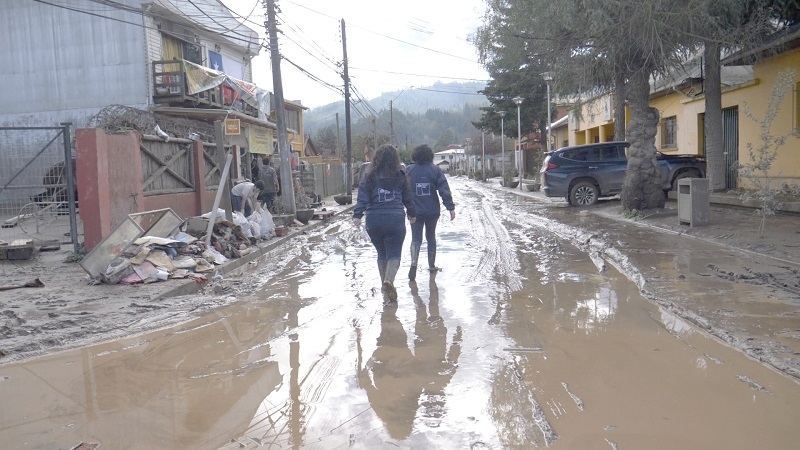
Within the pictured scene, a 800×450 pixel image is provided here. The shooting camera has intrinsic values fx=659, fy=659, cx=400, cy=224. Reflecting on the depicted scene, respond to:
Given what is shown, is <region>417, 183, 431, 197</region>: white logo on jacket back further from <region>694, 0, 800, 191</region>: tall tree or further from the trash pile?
<region>694, 0, 800, 191</region>: tall tree

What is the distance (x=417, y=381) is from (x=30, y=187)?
8858 mm

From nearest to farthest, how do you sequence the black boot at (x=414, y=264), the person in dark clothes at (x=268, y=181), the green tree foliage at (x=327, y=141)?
the black boot at (x=414, y=264) → the person in dark clothes at (x=268, y=181) → the green tree foliage at (x=327, y=141)

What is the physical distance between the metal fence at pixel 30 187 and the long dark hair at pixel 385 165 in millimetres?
6058

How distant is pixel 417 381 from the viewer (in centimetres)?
464

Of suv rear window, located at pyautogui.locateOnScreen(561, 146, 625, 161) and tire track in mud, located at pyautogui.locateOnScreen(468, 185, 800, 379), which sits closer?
tire track in mud, located at pyautogui.locateOnScreen(468, 185, 800, 379)

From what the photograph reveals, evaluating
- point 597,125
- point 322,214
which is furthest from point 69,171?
point 597,125

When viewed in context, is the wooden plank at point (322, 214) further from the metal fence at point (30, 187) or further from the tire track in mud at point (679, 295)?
the metal fence at point (30, 187)

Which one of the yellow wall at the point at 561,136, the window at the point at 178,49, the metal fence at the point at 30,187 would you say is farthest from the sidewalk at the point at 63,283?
the yellow wall at the point at 561,136

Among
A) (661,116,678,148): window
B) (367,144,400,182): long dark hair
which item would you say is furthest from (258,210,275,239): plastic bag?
(661,116,678,148): window

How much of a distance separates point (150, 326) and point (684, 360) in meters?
4.93

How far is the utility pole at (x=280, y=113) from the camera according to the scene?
54.6ft

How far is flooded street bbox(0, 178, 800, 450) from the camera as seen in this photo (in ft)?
12.3

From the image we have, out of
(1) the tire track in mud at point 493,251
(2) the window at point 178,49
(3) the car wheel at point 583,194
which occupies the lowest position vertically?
(1) the tire track in mud at point 493,251

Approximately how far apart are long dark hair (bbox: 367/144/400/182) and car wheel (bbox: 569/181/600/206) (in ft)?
45.3
